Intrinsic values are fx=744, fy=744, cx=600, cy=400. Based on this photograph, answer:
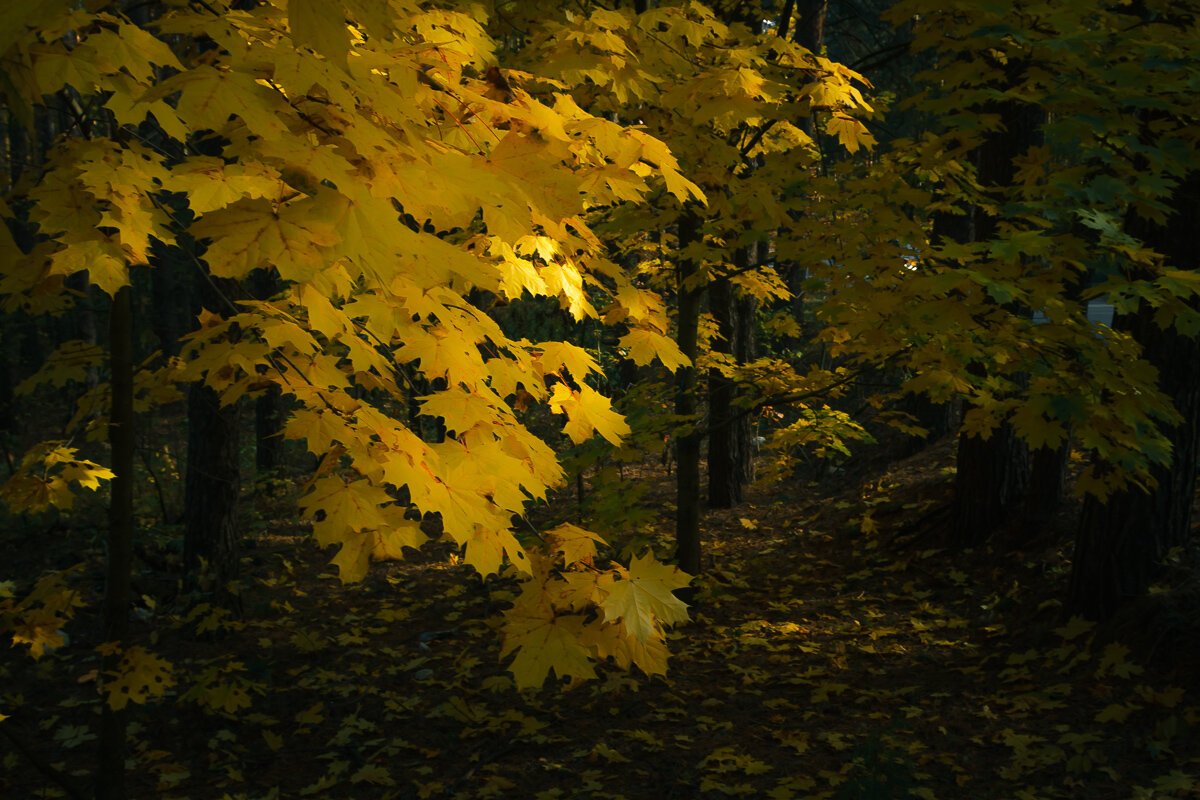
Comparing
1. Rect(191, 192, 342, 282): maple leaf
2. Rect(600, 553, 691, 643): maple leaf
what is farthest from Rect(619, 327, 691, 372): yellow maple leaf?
Rect(191, 192, 342, 282): maple leaf

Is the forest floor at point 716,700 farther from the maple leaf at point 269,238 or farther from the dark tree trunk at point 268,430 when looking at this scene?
the dark tree trunk at point 268,430

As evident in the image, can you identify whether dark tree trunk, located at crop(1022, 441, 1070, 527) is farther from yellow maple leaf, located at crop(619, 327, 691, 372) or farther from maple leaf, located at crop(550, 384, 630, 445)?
maple leaf, located at crop(550, 384, 630, 445)

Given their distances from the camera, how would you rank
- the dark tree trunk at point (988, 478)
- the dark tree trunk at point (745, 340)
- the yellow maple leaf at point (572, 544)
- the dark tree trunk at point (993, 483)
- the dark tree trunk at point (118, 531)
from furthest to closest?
the dark tree trunk at point (745, 340) → the dark tree trunk at point (993, 483) → the dark tree trunk at point (988, 478) → the dark tree trunk at point (118, 531) → the yellow maple leaf at point (572, 544)

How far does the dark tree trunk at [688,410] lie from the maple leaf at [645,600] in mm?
4243

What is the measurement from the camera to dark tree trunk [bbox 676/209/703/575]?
6.75 metres

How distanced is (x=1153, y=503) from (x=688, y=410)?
366 cm

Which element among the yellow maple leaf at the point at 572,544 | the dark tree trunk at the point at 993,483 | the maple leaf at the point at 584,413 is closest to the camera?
the yellow maple leaf at the point at 572,544

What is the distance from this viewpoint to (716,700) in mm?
5574

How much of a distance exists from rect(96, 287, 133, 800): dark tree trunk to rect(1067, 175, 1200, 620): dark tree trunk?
6351 mm

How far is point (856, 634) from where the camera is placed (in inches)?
258

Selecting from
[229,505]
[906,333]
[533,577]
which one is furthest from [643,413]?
[533,577]

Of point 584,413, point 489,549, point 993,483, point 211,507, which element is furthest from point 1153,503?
point 211,507

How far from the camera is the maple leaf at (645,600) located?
2.13 metres

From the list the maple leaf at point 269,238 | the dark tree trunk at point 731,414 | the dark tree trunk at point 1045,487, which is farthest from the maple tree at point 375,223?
the dark tree trunk at point 731,414
